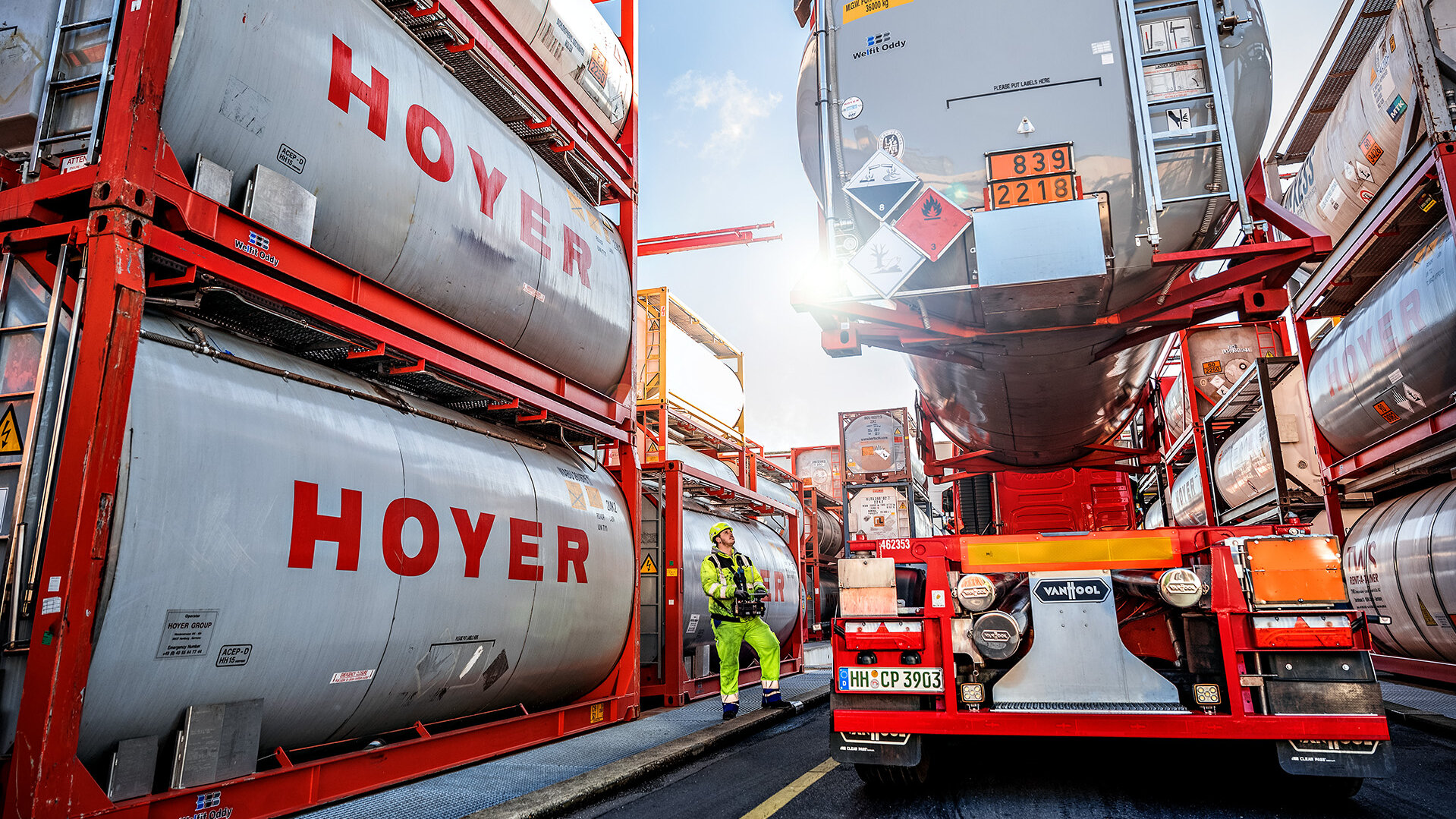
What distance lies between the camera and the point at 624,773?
489 centimetres

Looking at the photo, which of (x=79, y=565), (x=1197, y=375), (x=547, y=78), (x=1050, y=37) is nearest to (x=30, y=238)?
(x=79, y=565)

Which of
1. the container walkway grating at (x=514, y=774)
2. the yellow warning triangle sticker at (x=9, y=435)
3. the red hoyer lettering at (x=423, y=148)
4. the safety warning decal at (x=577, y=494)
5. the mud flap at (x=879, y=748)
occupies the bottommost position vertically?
the container walkway grating at (x=514, y=774)

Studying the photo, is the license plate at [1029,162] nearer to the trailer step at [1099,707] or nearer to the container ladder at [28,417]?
the trailer step at [1099,707]

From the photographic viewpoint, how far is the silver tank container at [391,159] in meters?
3.84

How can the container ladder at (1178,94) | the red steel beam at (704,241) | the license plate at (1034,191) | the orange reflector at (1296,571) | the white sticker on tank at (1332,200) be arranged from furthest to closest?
the red steel beam at (704,241) < the white sticker on tank at (1332,200) < the license plate at (1034,191) < the container ladder at (1178,94) < the orange reflector at (1296,571)

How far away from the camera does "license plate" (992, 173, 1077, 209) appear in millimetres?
4527

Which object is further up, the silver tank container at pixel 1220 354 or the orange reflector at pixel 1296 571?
the silver tank container at pixel 1220 354

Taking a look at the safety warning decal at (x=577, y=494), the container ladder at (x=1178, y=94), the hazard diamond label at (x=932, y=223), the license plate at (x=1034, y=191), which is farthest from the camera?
the safety warning decal at (x=577, y=494)

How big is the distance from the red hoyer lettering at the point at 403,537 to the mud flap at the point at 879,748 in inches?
96.6

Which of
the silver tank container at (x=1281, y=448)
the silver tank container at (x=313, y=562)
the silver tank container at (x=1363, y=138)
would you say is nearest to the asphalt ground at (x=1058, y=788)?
the silver tank container at (x=313, y=562)

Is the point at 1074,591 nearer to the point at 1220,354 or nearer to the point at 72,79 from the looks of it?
the point at 72,79

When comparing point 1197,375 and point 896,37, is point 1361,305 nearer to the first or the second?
point 1197,375

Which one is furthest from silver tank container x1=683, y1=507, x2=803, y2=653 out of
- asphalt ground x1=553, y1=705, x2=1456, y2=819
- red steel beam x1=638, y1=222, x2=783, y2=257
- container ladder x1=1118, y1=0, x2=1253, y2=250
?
red steel beam x1=638, y1=222, x2=783, y2=257

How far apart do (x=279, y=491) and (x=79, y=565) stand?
0.91 meters
